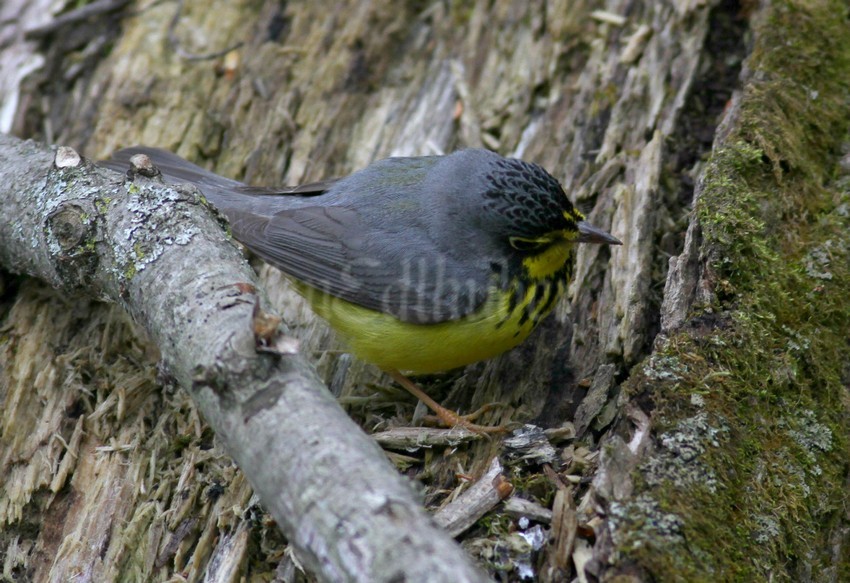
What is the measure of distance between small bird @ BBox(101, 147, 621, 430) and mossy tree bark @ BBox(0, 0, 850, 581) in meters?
0.40

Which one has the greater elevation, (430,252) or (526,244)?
(526,244)

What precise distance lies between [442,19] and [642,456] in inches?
185

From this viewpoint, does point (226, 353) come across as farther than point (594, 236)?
No

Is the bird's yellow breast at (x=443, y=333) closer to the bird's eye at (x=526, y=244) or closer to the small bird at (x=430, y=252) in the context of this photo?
the small bird at (x=430, y=252)

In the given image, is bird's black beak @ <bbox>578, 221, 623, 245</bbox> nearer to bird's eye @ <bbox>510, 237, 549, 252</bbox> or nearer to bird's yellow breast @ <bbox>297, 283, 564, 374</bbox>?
bird's eye @ <bbox>510, 237, 549, 252</bbox>

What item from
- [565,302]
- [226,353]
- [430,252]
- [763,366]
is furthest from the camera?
[565,302]

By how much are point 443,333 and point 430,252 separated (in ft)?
1.67

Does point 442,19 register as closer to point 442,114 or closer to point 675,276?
point 442,114

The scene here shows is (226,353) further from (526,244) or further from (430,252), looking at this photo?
(526,244)

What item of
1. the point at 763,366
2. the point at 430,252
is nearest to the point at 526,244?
the point at 430,252

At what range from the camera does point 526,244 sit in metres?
4.89

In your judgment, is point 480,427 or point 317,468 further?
point 480,427

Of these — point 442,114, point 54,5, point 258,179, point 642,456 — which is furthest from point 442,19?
point 642,456

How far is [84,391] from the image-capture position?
501 centimetres
